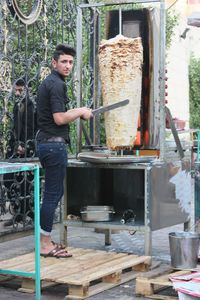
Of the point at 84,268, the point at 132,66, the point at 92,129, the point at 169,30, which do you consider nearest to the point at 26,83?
the point at 92,129

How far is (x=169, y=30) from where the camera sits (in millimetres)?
18328

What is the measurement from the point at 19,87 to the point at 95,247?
6.15 ft

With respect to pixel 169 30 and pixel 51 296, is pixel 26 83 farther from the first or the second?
pixel 169 30

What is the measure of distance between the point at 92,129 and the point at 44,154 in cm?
214

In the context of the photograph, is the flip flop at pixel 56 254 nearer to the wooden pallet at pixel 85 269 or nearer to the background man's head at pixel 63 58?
the wooden pallet at pixel 85 269

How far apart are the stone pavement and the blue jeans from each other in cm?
58

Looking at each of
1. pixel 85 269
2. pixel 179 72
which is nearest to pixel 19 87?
pixel 85 269

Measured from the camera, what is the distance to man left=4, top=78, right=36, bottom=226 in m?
6.50

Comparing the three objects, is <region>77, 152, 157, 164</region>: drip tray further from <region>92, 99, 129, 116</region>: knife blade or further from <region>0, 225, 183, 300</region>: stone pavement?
<region>0, 225, 183, 300</region>: stone pavement

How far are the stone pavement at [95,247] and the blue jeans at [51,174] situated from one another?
58cm

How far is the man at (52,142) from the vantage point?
496cm

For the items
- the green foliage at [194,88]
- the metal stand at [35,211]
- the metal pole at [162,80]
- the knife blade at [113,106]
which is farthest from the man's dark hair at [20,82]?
the green foliage at [194,88]

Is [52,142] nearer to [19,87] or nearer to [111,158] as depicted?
[111,158]

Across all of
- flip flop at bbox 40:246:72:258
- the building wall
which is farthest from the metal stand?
the building wall
